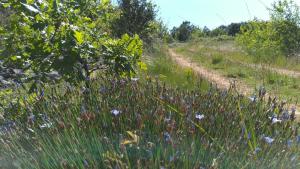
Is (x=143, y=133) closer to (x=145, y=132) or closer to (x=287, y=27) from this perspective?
(x=145, y=132)

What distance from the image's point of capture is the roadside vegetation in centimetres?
251

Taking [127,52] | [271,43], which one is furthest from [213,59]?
[127,52]

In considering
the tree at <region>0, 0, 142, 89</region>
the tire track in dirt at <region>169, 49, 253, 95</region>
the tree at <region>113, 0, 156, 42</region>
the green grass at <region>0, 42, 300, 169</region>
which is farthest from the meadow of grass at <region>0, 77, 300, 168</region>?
the tree at <region>113, 0, 156, 42</region>

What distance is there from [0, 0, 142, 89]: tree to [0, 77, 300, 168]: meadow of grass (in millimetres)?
286

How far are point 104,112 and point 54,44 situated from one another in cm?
111

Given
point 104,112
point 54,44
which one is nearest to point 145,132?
point 104,112

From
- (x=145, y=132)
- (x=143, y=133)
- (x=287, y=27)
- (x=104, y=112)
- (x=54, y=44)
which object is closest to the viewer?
(x=143, y=133)

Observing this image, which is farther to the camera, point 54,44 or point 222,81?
point 222,81

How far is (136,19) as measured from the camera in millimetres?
22156

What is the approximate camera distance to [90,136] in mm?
2789

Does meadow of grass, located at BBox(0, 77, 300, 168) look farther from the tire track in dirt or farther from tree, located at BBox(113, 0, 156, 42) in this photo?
tree, located at BBox(113, 0, 156, 42)

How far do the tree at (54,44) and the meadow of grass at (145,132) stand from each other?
29cm

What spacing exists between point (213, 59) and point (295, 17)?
453 centimetres

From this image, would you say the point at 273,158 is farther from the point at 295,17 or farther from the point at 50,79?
the point at 295,17
